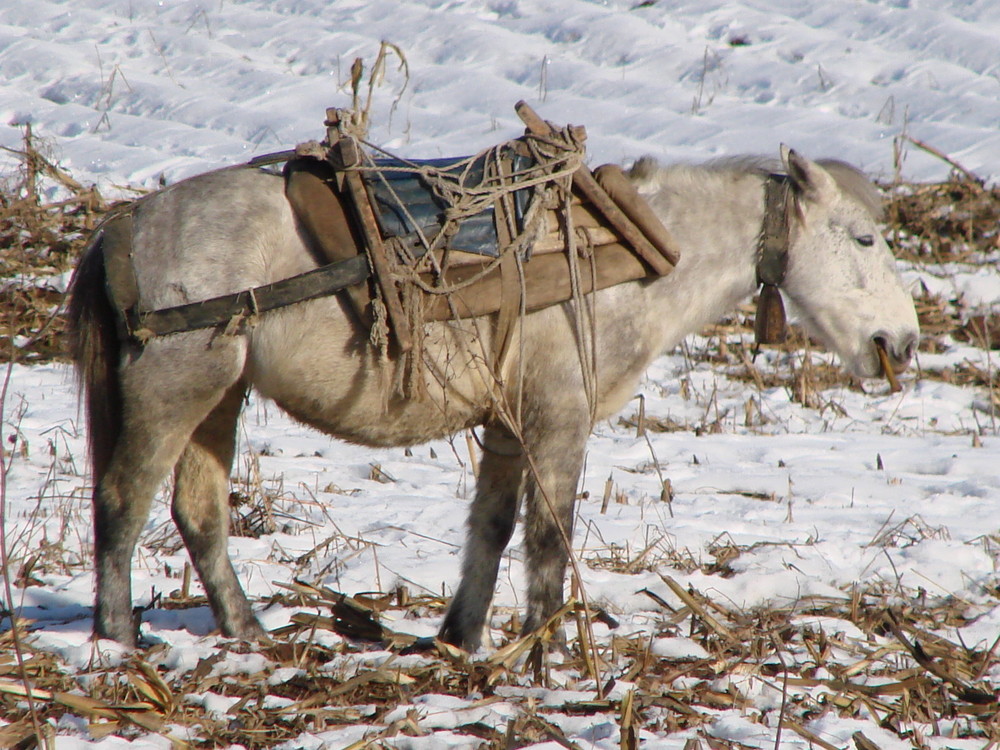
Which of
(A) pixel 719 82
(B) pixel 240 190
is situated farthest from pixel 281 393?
(A) pixel 719 82

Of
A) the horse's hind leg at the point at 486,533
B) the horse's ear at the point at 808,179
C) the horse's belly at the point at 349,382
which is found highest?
the horse's ear at the point at 808,179

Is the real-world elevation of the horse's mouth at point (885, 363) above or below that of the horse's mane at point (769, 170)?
below

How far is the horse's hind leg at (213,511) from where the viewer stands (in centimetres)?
400

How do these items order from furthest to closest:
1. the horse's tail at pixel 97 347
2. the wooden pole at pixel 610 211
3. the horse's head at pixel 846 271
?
1. the horse's head at pixel 846 271
2. the wooden pole at pixel 610 211
3. the horse's tail at pixel 97 347

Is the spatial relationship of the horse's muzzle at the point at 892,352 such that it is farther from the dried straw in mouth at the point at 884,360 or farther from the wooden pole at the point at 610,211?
the wooden pole at the point at 610,211

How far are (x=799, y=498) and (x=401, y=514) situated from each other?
225 centimetres

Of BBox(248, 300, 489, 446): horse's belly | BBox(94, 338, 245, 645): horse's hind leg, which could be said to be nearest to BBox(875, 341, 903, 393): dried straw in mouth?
BBox(248, 300, 489, 446): horse's belly

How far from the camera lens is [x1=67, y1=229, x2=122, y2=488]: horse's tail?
360cm

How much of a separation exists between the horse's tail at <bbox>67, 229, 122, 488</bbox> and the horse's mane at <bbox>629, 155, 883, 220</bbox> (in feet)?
6.80

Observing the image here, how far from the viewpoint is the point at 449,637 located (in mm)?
4094

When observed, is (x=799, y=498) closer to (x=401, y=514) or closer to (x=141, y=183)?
(x=401, y=514)

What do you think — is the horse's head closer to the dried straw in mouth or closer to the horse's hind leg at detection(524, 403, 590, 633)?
the dried straw in mouth

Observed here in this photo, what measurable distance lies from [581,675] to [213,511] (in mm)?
1550

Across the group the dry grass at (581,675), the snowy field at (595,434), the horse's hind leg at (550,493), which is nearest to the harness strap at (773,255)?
the snowy field at (595,434)
